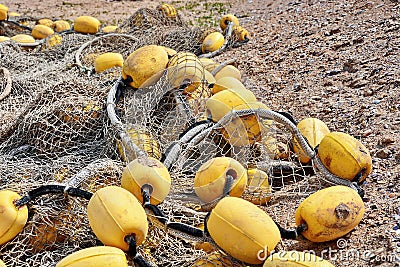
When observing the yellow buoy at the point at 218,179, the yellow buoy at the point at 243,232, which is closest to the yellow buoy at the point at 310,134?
Result: the yellow buoy at the point at 218,179

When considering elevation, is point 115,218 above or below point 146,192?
above

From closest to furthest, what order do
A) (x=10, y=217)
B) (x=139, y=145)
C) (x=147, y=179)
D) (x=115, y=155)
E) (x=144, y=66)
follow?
(x=10, y=217) < (x=147, y=179) < (x=139, y=145) < (x=115, y=155) < (x=144, y=66)

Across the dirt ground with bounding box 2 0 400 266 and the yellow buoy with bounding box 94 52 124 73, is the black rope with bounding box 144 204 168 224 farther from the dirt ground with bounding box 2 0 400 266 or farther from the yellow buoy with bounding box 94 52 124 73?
the yellow buoy with bounding box 94 52 124 73

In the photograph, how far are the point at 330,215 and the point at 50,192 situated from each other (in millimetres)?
1344

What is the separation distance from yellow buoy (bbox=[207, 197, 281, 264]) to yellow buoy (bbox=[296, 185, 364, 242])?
0.27m

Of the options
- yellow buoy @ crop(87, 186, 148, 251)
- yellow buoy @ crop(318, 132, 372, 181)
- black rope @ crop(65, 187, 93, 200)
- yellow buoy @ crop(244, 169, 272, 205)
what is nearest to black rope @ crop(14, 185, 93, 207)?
black rope @ crop(65, 187, 93, 200)

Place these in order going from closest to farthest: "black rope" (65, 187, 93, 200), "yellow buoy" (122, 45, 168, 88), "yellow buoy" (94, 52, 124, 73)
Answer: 1. "black rope" (65, 187, 93, 200)
2. "yellow buoy" (122, 45, 168, 88)
3. "yellow buoy" (94, 52, 124, 73)

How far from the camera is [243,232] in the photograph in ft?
6.86

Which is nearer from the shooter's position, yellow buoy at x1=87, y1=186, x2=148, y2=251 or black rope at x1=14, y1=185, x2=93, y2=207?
yellow buoy at x1=87, y1=186, x2=148, y2=251

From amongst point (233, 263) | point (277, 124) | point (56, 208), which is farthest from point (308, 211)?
point (56, 208)

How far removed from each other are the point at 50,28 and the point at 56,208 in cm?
459

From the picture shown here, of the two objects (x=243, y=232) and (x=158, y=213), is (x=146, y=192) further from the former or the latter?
(x=243, y=232)

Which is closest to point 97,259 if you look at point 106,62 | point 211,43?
point 106,62

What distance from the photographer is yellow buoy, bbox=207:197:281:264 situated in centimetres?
209
